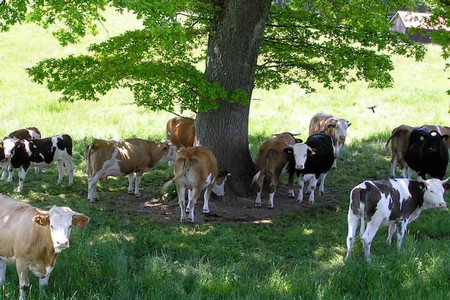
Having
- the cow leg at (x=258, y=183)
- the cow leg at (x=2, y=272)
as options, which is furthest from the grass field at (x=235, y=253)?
the cow leg at (x=258, y=183)

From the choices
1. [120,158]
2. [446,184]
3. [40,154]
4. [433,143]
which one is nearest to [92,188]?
[120,158]

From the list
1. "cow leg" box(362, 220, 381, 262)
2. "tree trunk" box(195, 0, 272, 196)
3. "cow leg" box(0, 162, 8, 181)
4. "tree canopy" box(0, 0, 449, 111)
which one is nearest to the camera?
"cow leg" box(362, 220, 381, 262)

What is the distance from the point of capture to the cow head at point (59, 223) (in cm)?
695

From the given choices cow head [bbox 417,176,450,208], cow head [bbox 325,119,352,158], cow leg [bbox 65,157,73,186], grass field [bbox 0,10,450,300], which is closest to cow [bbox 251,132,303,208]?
grass field [bbox 0,10,450,300]

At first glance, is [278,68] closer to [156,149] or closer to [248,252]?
[156,149]

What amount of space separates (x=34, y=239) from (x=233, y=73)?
6.39 metres

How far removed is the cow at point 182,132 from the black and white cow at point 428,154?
6177mm

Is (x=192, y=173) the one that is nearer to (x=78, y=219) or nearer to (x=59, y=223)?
(x=78, y=219)

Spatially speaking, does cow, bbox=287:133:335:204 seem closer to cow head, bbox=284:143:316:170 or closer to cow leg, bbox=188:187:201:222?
cow head, bbox=284:143:316:170

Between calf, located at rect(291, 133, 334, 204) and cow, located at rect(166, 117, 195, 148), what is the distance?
4.29 metres

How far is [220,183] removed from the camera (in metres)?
12.8

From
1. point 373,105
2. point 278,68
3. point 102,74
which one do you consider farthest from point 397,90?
point 102,74

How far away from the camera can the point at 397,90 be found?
33.2 meters

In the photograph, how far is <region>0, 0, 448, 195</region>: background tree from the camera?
11.4 metres
